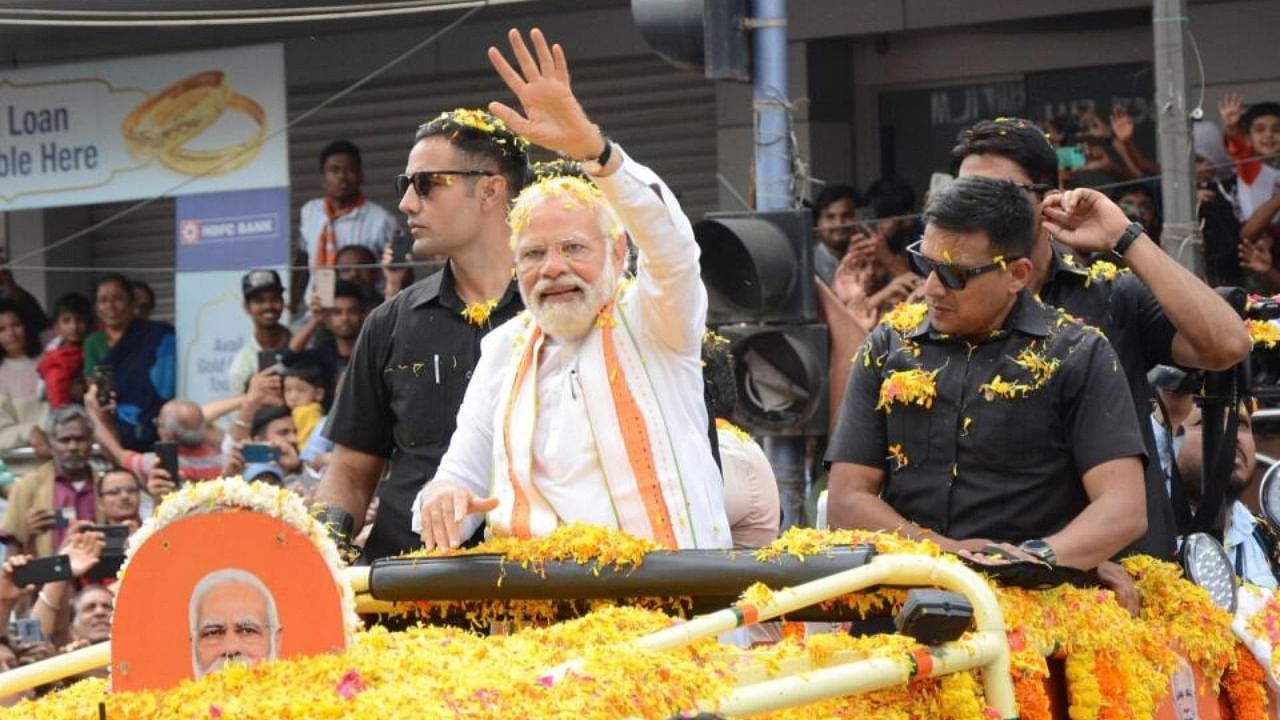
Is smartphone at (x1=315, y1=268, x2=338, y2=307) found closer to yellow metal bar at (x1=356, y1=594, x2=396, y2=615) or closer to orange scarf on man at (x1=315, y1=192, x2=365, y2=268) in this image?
orange scarf on man at (x1=315, y1=192, x2=365, y2=268)

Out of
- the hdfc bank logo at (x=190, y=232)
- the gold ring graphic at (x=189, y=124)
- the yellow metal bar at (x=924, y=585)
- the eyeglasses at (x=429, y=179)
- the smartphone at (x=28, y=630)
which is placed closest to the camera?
the yellow metal bar at (x=924, y=585)

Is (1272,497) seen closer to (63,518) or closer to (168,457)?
(168,457)

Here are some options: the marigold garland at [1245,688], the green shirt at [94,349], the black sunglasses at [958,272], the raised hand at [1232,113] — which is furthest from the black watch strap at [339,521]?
the green shirt at [94,349]

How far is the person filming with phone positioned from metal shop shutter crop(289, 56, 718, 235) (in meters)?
4.08

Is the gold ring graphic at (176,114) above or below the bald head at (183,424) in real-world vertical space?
above

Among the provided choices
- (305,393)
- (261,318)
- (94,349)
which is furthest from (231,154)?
(305,393)

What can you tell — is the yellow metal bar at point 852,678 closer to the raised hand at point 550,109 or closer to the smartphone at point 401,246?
the raised hand at point 550,109

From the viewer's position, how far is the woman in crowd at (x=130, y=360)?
582 inches

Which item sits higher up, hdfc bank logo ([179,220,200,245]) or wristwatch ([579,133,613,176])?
hdfc bank logo ([179,220,200,245])

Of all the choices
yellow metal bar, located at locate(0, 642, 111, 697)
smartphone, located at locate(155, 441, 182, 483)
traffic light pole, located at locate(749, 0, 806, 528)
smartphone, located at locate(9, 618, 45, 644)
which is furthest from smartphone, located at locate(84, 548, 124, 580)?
yellow metal bar, located at locate(0, 642, 111, 697)

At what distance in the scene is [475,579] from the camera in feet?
16.5

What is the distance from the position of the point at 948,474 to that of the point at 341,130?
1218 cm

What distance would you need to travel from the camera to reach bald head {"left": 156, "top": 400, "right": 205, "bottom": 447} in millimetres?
13461

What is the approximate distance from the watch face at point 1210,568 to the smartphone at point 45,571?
4552 mm
